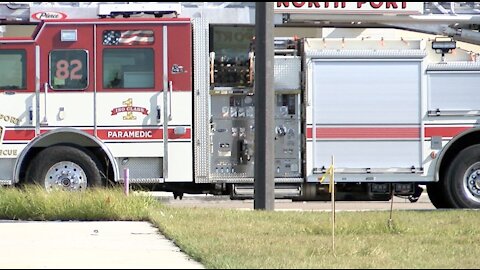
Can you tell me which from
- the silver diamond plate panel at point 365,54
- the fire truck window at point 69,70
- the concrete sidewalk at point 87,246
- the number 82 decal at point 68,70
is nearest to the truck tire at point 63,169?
the fire truck window at point 69,70

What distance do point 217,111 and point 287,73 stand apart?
1194 millimetres

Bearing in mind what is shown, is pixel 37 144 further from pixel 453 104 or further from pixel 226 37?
pixel 453 104

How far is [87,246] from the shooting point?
33.9ft

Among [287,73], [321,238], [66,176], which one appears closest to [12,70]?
[66,176]

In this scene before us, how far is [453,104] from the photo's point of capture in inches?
592

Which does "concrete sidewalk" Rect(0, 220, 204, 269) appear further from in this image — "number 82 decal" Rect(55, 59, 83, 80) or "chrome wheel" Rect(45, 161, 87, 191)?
"number 82 decal" Rect(55, 59, 83, 80)

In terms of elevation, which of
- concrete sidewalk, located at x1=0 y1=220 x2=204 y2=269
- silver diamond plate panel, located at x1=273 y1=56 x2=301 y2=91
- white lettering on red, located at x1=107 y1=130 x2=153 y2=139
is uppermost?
silver diamond plate panel, located at x1=273 y1=56 x2=301 y2=91

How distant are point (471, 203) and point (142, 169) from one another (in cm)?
499

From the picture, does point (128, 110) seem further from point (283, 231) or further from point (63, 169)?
point (283, 231)

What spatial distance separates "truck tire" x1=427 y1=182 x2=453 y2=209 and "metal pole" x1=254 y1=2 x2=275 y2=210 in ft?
10.1

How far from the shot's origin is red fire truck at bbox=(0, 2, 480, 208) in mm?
14656

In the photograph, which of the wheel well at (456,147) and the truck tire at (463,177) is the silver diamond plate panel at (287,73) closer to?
the wheel well at (456,147)

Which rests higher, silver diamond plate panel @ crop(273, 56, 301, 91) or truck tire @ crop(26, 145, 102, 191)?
silver diamond plate panel @ crop(273, 56, 301, 91)

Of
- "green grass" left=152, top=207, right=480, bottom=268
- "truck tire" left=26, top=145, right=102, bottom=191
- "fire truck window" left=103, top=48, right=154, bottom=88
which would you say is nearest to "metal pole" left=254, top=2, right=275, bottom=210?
"green grass" left=152, top=207, right=480, bottom=268
